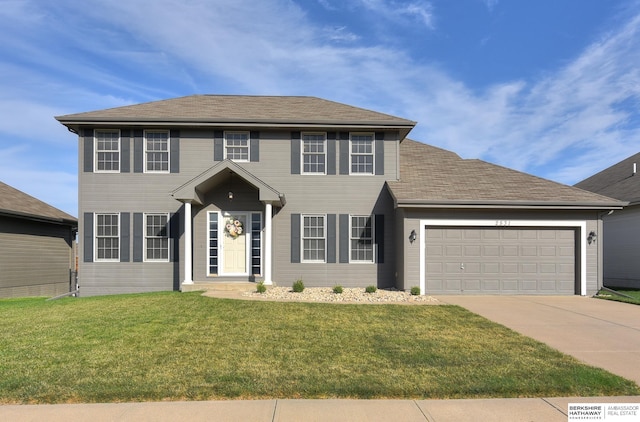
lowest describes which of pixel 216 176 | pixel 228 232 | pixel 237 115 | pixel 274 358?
pixel 274 358

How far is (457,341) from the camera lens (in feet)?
22.7

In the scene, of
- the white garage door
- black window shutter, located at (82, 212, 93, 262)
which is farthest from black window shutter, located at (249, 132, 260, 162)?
the white garage door

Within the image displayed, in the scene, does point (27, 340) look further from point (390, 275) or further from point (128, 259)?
point (390, 275)

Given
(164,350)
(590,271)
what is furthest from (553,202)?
(164,350)

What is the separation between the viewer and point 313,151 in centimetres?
1441

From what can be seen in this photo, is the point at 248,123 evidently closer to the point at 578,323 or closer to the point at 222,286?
the point at 222,286

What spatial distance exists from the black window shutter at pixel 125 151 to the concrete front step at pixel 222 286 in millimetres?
4557

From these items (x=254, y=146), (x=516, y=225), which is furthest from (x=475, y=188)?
(x=254, y=146)

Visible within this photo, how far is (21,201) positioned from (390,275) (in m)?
15.9

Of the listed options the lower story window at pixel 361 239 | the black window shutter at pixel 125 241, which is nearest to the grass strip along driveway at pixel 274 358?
the black window shutter at pixel 125 241

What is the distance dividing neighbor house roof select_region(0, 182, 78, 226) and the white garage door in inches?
605

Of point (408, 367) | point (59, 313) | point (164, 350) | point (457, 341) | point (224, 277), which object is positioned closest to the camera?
point (408, 367)

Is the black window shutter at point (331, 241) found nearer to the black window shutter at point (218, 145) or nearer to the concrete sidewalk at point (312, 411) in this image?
the black window shutter at point (218, 145)

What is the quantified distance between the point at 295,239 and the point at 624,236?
1341 centimetres
